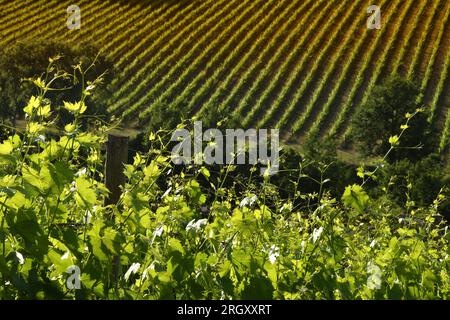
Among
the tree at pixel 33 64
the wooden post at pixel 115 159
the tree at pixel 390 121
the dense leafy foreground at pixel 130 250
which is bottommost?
the dense leafy foreground at pixel 130 250

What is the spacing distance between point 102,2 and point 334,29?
1432 cm

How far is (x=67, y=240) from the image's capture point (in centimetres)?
197

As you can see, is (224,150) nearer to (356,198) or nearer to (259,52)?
(356,198)

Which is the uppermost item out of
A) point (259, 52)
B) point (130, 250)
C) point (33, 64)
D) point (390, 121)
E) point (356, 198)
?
point (259, 52)

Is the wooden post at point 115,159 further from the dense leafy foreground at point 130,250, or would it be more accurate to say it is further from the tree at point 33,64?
the tree at point 33,64

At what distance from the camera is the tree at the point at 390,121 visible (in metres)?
26.1

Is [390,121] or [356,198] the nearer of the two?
[356,198]

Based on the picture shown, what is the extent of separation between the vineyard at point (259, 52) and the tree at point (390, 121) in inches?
28.0

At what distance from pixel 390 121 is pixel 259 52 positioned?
8.59 m

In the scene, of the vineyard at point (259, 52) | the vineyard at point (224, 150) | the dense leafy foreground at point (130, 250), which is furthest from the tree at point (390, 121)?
the dense leafy foreground at point (130, 250)

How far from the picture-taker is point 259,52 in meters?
34.8

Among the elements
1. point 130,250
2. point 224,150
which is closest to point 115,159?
point 130,250

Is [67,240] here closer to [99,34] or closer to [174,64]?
[174,64]

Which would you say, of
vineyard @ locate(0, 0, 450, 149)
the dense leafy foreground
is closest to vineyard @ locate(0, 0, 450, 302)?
the dense leafy foreground
